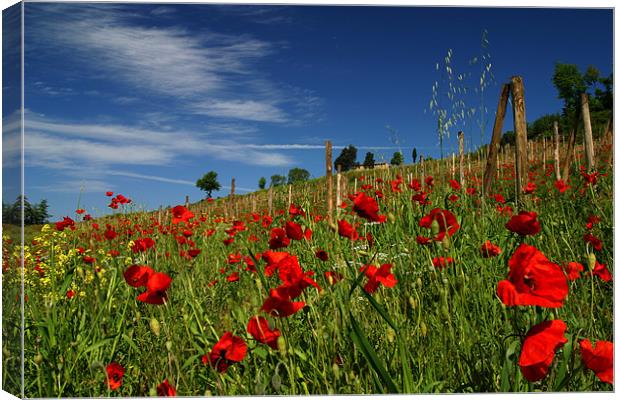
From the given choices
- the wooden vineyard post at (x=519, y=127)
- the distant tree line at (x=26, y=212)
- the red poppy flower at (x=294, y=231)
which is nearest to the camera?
the red poppy flower at (x=294, y=231)

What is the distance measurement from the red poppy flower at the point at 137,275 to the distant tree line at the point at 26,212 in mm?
788

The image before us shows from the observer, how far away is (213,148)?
2.38 meters

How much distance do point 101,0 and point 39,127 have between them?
62cm

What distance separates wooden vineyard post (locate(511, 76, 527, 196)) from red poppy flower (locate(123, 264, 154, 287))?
2382 millimetres

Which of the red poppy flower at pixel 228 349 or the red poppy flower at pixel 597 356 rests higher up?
the red poppy flower at pixel 228 349

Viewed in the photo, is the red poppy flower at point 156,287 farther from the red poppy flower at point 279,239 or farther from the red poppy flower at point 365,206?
the red poppy flower at point 365,206

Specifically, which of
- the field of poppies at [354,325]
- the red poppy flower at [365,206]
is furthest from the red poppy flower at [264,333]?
the red poppy flower at [365,206]

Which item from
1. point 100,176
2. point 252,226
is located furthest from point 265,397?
point 252,226

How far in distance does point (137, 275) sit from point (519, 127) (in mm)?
2590

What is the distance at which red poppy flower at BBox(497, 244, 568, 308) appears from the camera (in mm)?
996

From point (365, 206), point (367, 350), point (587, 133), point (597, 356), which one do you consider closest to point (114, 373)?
point (367, 350)

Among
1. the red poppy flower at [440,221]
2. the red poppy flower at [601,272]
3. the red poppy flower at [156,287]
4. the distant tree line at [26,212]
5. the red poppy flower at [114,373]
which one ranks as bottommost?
the red poppy flower at [114,373]

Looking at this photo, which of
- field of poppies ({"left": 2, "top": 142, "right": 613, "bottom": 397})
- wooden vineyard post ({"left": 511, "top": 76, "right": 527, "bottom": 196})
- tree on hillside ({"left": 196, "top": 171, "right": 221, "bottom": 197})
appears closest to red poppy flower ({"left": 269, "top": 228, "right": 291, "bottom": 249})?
field of poppies ({"left": 2, "top": 142, "right": 613, "bottom": 397})

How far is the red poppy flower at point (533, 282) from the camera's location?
100 cm
